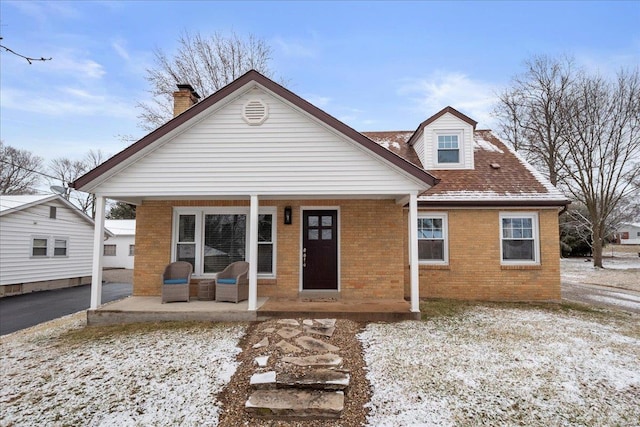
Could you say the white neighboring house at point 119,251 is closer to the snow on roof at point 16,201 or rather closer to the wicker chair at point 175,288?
the snow on roof at point 16,201

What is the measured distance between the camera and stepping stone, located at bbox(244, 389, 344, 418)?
3596 millimetres

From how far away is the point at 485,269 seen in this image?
9.11 m

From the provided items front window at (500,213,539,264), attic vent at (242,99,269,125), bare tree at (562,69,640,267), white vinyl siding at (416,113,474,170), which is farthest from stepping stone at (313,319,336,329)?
bare tree at (562,69,640,267)

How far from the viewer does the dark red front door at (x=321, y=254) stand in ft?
27.2

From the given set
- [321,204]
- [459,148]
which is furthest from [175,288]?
[459,148]

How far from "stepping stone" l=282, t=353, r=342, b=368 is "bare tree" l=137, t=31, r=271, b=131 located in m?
17.6

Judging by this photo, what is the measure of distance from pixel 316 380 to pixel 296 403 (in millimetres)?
408

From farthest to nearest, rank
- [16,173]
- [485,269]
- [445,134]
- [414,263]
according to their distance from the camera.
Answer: [16,173] → [445,134] → [485,269] → [414,263]

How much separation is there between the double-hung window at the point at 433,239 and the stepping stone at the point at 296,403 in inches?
243

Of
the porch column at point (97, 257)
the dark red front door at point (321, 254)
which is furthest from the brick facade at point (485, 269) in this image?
the porch column at point (97, 257)

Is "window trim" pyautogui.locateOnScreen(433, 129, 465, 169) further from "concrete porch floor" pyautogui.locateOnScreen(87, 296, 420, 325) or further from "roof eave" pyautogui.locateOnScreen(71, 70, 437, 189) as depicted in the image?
"concrete porch floor" pyautogui.locateOnScreen(87, 296, 420, 325)

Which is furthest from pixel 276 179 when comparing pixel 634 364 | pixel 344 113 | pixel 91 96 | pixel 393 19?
pixel 344 113

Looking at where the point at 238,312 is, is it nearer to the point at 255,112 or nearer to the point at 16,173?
the point at 255,112

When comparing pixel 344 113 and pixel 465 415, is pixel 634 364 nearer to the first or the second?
pixel 465 415
